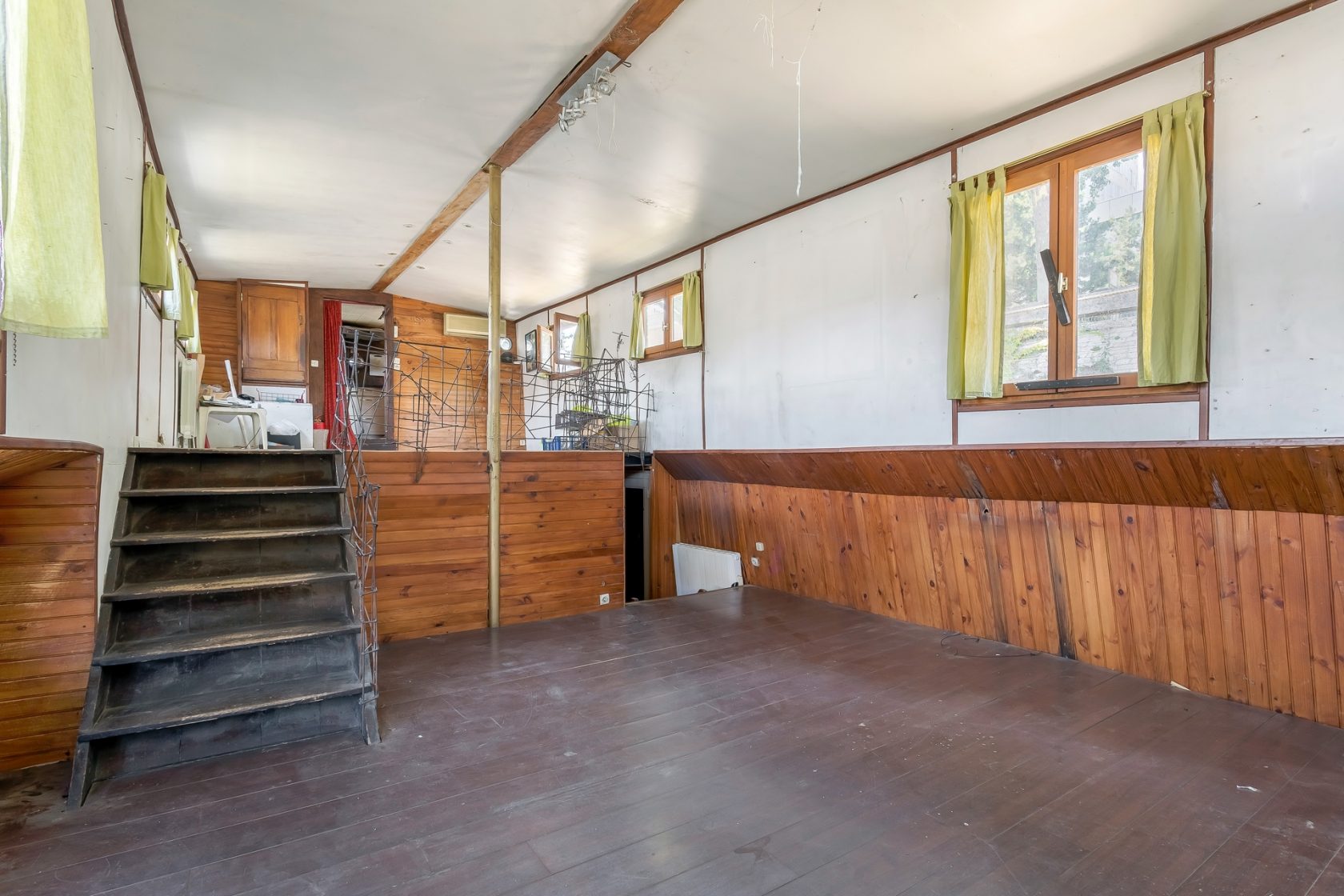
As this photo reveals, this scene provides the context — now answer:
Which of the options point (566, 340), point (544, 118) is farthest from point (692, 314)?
point (566, 340)

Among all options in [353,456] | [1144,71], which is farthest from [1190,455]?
[353,456]

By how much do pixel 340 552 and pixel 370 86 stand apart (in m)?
2.74

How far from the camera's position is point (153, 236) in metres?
3.58

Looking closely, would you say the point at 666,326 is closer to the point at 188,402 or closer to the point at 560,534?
the point at 560,534

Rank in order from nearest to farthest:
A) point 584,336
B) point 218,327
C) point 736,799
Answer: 1. point 736,799
2. point 218,327
3. point 584,336

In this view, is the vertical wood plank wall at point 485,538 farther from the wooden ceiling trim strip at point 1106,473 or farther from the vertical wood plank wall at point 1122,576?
the vertical wood plank wall at point 1122,576

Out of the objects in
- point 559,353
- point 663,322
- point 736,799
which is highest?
point 663,322

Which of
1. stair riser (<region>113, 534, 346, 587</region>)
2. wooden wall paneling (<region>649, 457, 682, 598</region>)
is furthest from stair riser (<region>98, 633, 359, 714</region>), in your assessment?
wooden wall paneling (<region>649, 457, 682, 598</region>)

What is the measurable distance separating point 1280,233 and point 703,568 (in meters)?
4.76

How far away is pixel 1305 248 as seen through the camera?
8.93ft

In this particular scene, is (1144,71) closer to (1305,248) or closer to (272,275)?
(1305,248)

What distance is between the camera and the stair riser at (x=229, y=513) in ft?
9.61

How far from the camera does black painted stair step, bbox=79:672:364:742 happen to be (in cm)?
222

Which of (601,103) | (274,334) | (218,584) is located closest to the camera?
(218,584)
